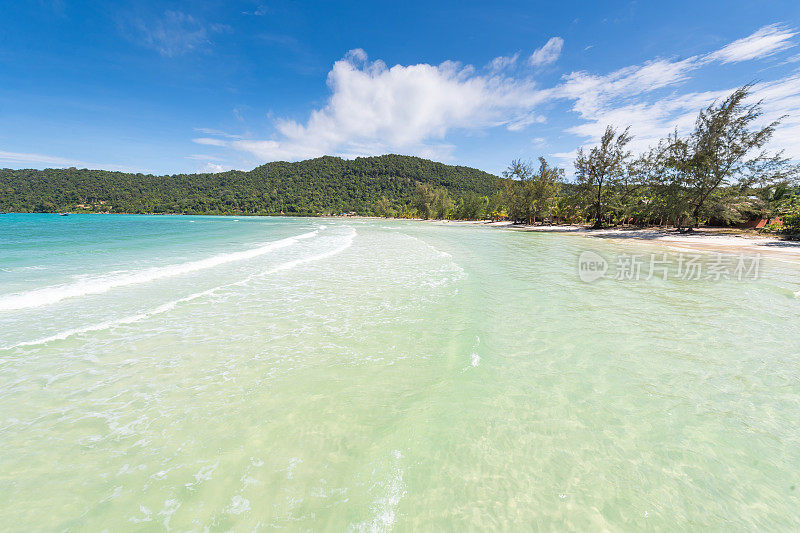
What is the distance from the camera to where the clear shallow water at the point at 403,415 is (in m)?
2.73

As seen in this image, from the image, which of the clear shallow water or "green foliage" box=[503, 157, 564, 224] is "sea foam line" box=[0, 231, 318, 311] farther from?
"green foliage" box=[503, 157, 564, 224]

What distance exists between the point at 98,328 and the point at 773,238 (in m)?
44.8

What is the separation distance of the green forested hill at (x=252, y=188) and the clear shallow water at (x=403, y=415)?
4781 inches

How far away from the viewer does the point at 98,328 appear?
282 inches

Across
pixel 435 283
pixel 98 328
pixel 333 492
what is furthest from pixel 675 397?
pixel 98 328

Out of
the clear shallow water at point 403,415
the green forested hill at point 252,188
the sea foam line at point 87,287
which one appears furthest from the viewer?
the green forested hill at point 252,188

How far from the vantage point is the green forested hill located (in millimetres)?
134125

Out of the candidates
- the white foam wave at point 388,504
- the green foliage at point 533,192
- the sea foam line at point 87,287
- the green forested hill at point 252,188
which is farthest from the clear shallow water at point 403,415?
the green forested hill at point 252,188

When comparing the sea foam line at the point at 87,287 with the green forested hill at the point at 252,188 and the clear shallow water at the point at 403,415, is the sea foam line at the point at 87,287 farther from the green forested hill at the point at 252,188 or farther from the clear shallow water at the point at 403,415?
the green forested hill at the point at 252,188

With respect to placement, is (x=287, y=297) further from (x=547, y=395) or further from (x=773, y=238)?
(x=773, y=238)

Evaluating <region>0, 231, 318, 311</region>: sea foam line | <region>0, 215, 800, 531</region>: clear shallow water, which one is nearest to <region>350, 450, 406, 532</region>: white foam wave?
<region>0, 215, 800, 531</region>: clear shallow water

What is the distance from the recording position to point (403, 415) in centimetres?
401

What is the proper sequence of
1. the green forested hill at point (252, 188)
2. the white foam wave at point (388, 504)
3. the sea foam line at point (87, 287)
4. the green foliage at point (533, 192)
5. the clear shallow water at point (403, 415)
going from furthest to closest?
the green forested hill at point (252, 188) → the green foliage at point (533, 192) → the sea foam line at point (87, 287) → the clear shallow water at point (403, 415) → the white foam wave at point (388, 504)

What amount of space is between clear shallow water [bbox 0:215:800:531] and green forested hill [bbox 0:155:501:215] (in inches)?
4781
